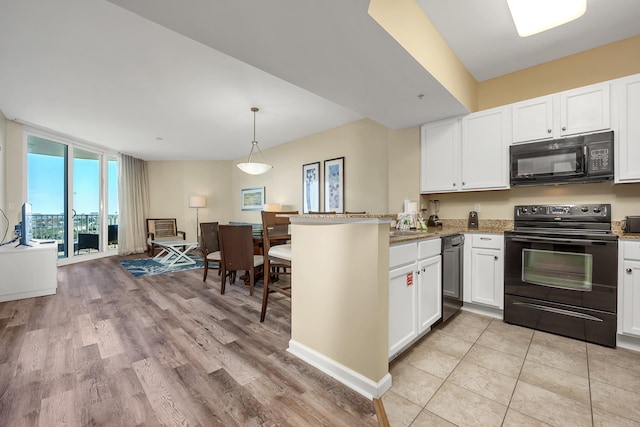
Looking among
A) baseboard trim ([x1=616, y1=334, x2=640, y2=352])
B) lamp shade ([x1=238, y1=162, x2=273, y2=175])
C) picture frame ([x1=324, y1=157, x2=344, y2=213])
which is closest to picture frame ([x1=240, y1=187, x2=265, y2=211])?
lamp shade ([x1=238, y1=162, x2=273, y2=175])

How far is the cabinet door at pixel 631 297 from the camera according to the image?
6.36 feet

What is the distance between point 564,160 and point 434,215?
4.33 feet

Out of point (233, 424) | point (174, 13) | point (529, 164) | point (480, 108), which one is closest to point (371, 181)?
point (480, 108)

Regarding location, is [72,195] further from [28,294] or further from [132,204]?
[28,294]

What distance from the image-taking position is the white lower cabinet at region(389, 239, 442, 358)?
166 centimetres

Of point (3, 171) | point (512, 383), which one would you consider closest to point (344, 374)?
point (512, 383)

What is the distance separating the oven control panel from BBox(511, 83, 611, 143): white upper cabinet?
68 cm

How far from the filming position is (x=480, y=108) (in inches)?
118

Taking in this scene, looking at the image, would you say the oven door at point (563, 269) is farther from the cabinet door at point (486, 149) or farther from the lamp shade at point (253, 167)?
the lamp shade at point (253, 167)

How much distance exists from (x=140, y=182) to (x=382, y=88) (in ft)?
22.8

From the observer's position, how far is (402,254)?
5.61 feet

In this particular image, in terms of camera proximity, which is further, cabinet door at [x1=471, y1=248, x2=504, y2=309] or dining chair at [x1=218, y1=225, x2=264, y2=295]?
dining chair at [x1=218, y1=225, x2=264, y2=295]

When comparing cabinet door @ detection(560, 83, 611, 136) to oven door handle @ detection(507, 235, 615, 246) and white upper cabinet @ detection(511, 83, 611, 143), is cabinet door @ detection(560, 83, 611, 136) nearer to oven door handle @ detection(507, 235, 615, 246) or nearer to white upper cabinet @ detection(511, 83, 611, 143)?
white upper cabinet @ detection(511, 83, 611, 143)

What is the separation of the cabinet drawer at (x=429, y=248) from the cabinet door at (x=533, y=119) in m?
1.45
